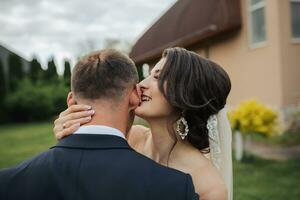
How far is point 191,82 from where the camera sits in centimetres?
227

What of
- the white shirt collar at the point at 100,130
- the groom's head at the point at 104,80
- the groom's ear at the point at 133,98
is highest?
the groom's head at the point at 104,80

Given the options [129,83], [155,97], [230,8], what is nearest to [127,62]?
[129,83]

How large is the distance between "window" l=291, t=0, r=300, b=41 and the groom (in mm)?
11205

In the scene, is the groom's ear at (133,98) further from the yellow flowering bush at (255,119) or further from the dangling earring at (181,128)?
the yellow flowering bush at (255,119)

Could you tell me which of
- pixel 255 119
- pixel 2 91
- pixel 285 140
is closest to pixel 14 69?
pixel 2 91

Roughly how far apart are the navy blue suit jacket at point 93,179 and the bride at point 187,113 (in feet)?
1.25

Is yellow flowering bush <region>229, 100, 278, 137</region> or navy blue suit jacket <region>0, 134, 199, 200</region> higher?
navy blue suit jacket <region>0, 134, 199, 200</region>

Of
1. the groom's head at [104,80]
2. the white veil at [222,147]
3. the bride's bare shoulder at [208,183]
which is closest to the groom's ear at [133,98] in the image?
the groom's head at [104,80]

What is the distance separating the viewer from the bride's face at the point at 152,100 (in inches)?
89.5

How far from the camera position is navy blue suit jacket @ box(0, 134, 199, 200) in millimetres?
1609

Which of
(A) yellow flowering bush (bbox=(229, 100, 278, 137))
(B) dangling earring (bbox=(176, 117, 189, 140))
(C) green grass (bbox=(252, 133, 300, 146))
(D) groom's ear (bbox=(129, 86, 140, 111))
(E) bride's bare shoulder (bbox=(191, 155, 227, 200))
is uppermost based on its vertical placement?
(D) groom's ear (bbox=(129, 86, 140, 111))

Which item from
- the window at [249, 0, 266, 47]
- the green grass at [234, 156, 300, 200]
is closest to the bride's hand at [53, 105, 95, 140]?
the green grass at [234, 156, 300, 200]

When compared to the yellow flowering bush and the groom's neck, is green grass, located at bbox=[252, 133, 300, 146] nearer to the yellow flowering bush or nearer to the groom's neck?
the yellow flowering bush

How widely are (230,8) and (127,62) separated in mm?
12584
